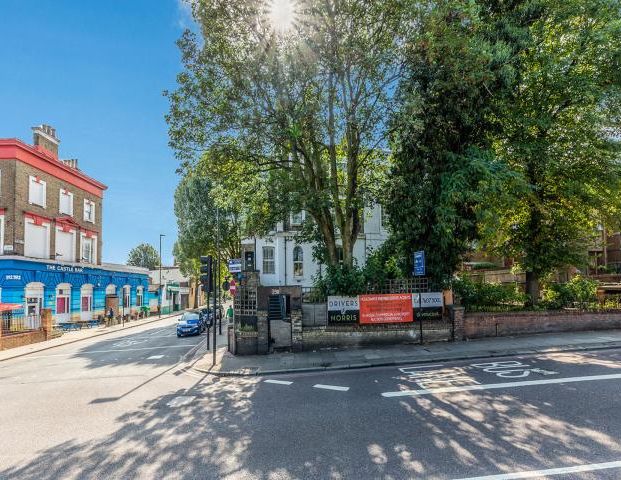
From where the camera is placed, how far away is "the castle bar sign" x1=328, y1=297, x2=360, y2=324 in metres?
15.4

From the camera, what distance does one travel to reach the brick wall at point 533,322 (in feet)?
52.5

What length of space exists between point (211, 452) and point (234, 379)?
5.79m

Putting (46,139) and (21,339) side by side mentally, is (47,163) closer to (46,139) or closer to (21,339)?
(46,139)

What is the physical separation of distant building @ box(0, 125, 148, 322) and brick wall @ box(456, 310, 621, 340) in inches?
1135

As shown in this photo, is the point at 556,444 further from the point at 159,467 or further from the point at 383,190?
the point at 383,190

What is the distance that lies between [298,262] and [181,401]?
66.0 feet

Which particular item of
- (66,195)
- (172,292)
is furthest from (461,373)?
(172,292)

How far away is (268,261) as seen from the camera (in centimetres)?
2958

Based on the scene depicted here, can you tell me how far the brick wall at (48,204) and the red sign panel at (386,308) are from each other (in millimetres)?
25204

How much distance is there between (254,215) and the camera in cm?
2009

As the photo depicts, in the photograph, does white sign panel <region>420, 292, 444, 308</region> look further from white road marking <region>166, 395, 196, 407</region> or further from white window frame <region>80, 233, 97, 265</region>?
white window frame <region>80, 233, 97, 265</region>

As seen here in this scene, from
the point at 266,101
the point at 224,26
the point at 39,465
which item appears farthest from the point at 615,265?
the point at 39,465

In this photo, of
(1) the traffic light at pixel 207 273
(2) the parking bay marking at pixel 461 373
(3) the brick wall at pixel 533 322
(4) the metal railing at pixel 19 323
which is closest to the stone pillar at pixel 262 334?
(1) the traffic light at pixel 207 273

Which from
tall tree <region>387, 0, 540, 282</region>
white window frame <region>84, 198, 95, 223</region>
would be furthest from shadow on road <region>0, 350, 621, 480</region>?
white window frame <region>84, 198, 95, 223</region>
